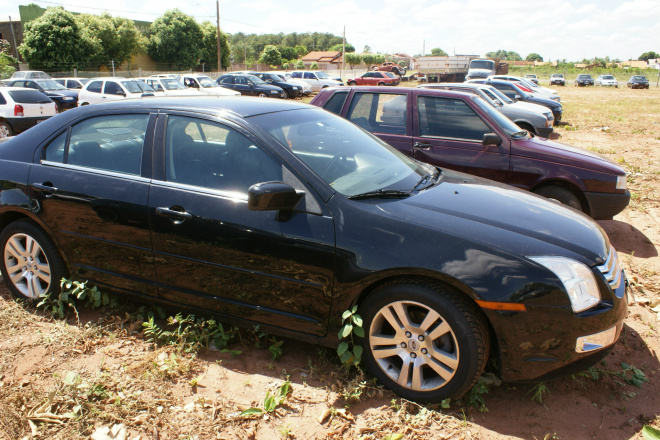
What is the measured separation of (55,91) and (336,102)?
18.9m

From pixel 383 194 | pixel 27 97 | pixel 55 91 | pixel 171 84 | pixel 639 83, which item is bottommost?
pixel 383 194

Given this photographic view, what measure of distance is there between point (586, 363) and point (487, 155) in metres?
3.61

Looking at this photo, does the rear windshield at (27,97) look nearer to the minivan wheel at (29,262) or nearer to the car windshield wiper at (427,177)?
the minivan wheel at (29,262)

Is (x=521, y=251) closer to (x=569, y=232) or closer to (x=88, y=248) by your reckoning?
(x=569, y=232)

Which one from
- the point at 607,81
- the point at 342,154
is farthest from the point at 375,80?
the point at 342,154

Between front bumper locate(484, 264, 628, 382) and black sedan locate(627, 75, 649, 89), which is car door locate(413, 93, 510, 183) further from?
black sedan locate(627, 75, 649, 89)

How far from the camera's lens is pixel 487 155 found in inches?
230

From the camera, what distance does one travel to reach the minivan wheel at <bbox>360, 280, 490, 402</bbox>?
2.56 m

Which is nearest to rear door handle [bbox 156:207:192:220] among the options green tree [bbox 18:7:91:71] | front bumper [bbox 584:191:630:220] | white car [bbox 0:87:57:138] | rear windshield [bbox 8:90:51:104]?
front bumper [bbox 584:191:630:220]

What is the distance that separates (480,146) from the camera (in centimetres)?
589

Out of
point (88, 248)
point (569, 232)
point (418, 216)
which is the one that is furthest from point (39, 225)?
point (569, 232)

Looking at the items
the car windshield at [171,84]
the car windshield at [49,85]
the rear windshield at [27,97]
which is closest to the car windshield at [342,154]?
the rear windshield at [27,97]

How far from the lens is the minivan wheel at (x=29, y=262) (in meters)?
3.71

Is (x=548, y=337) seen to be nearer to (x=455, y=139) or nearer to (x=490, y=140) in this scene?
(x=490, y=140)
